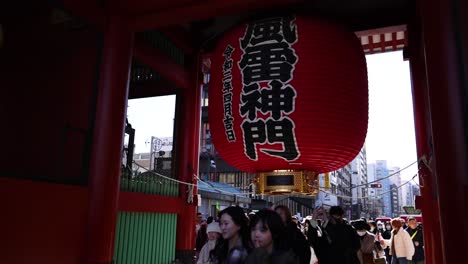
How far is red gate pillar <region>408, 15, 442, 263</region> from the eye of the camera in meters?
5.80

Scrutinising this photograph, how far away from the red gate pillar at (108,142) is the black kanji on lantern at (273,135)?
162cm

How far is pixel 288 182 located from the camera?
4211mm

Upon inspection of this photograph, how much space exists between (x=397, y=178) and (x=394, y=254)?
338 feet

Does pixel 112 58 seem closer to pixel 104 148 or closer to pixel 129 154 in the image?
pixel 104 148

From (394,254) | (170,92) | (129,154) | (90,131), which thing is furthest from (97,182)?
(394,254)

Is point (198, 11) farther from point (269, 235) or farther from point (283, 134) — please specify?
point (269, 235)

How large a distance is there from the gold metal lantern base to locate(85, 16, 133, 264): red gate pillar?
1.77 m

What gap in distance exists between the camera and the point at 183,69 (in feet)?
23.8

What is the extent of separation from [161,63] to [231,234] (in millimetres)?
4510

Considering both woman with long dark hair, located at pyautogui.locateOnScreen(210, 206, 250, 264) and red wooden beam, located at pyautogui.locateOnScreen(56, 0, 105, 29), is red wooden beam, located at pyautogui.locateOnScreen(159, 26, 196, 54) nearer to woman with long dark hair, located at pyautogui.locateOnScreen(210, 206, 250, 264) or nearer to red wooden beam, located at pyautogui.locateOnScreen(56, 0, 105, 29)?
red wooden beam, located at pyautogui.locateOnScreen(56, 0, 105, 29)

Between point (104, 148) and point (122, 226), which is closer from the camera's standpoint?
point (104, 148)

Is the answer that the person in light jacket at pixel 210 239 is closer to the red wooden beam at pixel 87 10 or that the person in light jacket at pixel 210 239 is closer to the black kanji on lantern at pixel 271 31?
the black kanji on lantern at pixel 271 31

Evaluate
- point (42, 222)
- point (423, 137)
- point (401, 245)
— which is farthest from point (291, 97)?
point (401, 245)

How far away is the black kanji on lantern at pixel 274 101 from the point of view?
3.94 m
